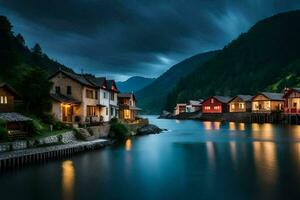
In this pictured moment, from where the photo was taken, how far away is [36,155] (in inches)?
1259

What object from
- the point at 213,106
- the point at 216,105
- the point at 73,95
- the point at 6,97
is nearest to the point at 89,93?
the point at 73,95

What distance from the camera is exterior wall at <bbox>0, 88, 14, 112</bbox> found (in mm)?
37731

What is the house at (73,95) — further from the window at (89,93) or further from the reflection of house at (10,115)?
the reflection of house at (10,115)

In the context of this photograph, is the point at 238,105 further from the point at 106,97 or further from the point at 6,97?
the point at 6,97

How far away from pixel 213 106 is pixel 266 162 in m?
111

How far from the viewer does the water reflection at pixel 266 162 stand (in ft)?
86.4

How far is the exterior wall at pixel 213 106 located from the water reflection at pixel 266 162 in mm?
91409

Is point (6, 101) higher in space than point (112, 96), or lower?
lower

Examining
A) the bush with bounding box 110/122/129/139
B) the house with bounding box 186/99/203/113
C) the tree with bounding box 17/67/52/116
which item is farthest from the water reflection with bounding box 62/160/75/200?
the house with bounding box 186/99/203/113

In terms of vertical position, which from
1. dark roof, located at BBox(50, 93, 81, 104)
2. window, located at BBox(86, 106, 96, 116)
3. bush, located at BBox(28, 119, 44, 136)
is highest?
dark roof, located at BBox(50, 93, 81, 104)

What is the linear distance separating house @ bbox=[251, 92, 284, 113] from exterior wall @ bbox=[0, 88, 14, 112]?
91.9 metres

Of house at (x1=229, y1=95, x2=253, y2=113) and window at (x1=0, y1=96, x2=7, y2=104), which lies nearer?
window at (x1=0, y1=96, x2=7, y2=104)

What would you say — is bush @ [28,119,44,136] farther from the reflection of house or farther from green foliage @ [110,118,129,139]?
green foliage @ [110,118,129,139]

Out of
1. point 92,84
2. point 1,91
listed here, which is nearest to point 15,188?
point 1,91
